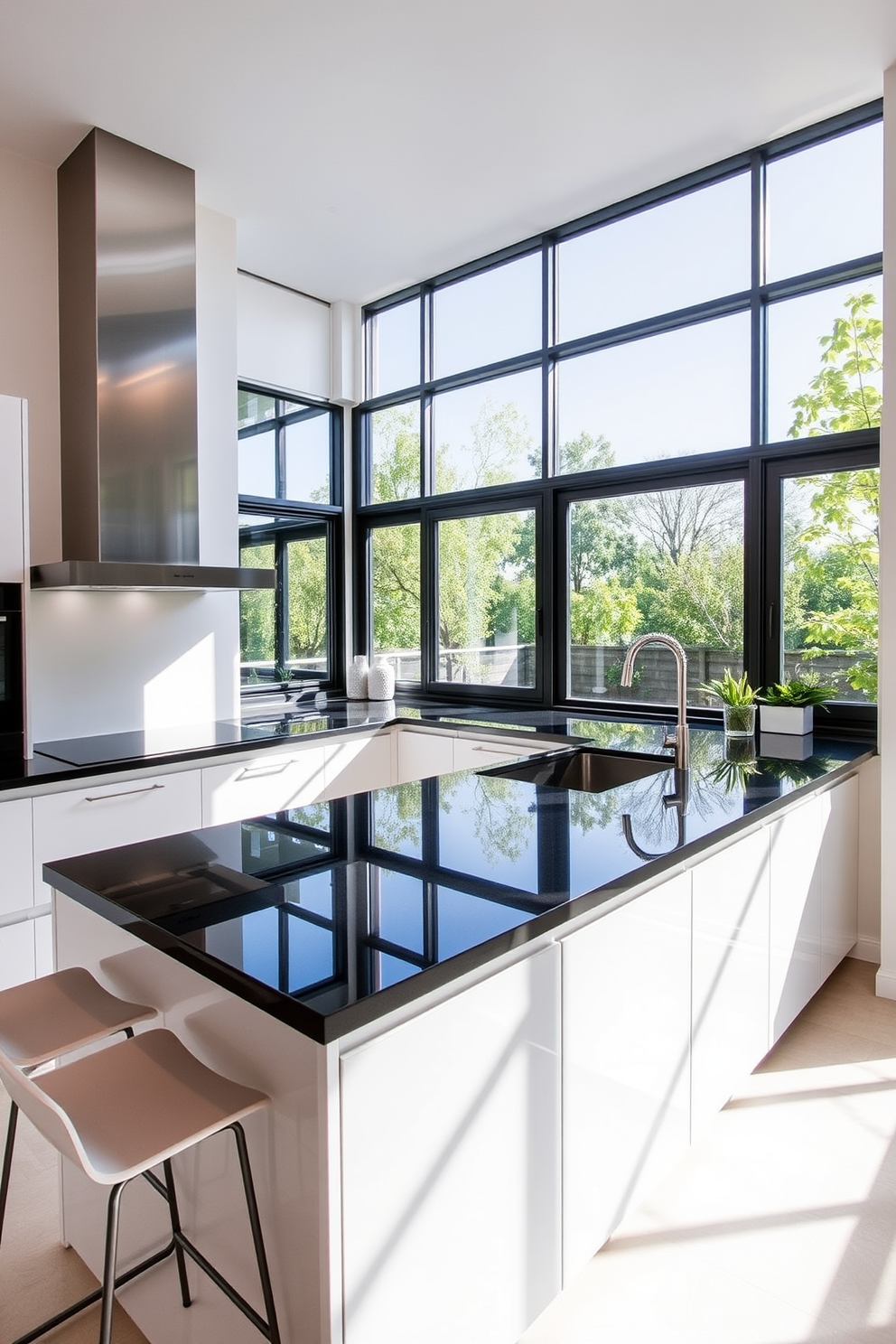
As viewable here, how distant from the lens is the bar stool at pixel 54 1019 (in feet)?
4.53

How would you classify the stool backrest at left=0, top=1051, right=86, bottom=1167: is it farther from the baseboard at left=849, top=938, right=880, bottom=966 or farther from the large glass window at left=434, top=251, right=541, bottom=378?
the large glass window at left=434, top=251, right=541, bottom=378

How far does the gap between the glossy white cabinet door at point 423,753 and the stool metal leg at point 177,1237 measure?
7.36 feet

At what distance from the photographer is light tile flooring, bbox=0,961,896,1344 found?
157cm

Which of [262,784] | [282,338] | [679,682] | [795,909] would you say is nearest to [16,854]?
[262,784]

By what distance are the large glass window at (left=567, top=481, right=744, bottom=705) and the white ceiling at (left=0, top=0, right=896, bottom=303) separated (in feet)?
4.56

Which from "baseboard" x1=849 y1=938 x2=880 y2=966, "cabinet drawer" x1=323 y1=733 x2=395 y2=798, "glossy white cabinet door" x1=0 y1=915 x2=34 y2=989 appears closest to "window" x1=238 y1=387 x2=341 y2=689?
"cabinet drawer" x1=323 y1=733 x2=395 y2=798

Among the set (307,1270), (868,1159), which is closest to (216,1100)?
(307,1270)

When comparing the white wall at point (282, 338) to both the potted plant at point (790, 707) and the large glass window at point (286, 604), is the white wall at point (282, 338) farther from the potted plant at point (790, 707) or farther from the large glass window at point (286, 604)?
the potted plant at point (790, 707)

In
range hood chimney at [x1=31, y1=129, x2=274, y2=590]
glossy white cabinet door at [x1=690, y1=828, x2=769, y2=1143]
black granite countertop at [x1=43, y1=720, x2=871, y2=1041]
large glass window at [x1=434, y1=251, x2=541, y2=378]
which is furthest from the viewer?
large glass window at [x1=434, y1=251, x2=541, y2=378]

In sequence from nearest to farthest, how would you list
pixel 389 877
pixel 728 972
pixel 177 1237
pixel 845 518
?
pixel 177 1237 → pixel 389 877 → pixel 728 972 → pixel 845 518

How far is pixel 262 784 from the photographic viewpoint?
3.40 m

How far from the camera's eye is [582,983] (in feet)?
4.89

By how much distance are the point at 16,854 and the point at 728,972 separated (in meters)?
2.13

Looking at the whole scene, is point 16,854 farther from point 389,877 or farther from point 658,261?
point 658,261
